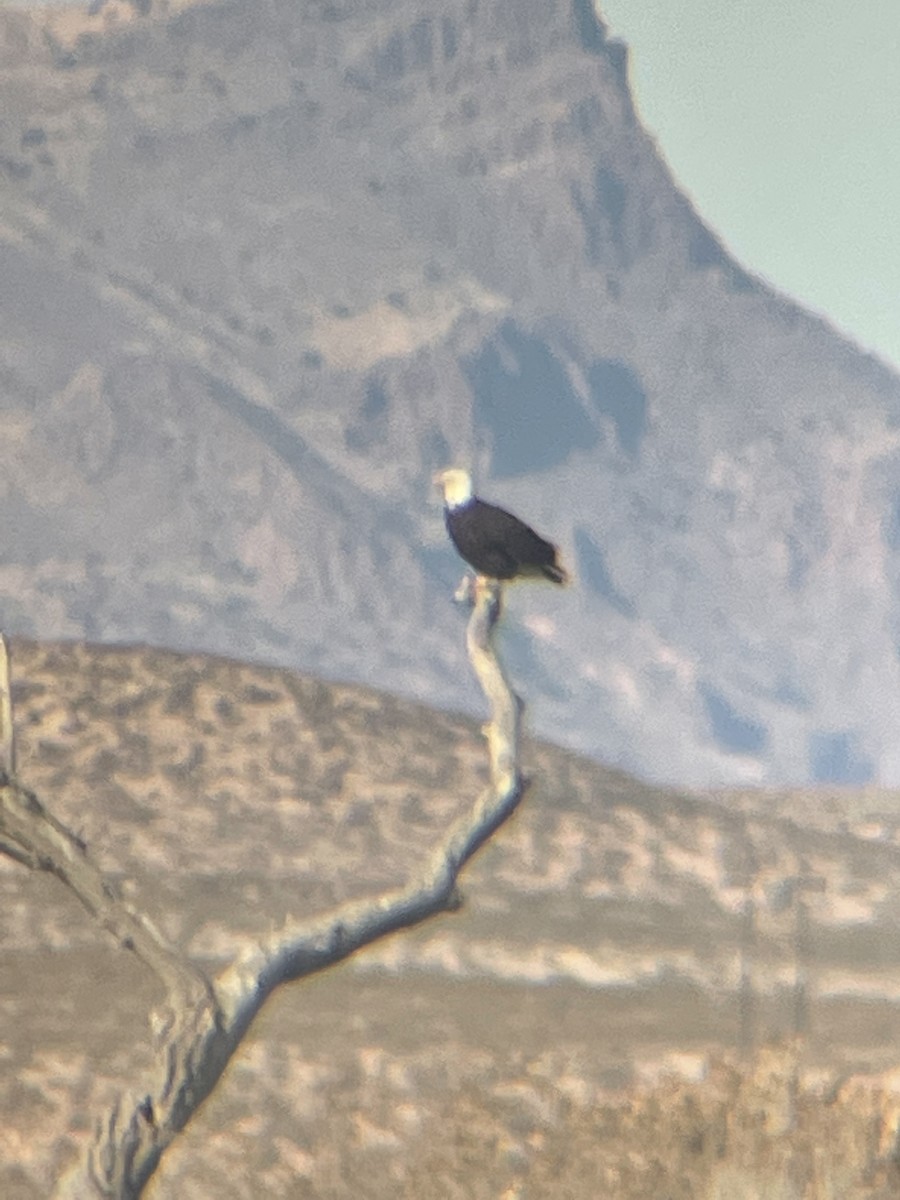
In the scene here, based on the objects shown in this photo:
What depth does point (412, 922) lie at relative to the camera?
17.2 meters

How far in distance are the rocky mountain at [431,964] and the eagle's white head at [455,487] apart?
19.1 ft

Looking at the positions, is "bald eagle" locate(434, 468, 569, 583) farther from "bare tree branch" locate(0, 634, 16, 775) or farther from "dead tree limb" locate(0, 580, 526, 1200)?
"bare tree branch" locate(0, 634, 16, 775)

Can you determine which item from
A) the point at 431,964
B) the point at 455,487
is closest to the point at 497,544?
the point at 455,487

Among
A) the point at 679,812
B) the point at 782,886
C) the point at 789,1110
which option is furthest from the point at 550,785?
the point at 789,1110

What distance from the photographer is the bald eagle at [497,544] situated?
2055 centimetres

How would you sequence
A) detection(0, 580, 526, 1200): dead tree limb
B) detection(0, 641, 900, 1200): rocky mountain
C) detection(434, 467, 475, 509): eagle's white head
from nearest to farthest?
detection(0, 580, 526, 1200): dead tree limb
detection(434, 467, 475, 509): eagle's white head
detection(0, 641, 900, 1200): rocky mountain

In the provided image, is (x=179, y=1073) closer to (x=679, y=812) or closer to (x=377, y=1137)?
(x=377, y=1137)

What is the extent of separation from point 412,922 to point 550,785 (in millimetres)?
30722

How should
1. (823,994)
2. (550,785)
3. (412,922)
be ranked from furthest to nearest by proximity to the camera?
(550,785)
(823,994)
(412,922)

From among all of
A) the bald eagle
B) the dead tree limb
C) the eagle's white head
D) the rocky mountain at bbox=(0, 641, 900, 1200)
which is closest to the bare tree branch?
the dead tree limb

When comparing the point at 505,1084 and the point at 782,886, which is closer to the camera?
the point at 505,1084

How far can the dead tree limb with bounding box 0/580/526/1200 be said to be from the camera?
565 inches

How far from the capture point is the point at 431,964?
39031 mm

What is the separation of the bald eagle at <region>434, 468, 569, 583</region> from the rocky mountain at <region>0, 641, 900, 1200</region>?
5.08 m
